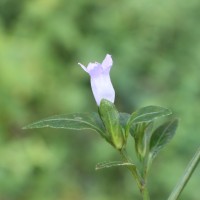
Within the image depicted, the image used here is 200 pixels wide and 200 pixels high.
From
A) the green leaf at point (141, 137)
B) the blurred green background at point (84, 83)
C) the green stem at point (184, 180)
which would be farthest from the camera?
the blurred green background at point (84, 83)

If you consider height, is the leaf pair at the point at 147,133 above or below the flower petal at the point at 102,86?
below

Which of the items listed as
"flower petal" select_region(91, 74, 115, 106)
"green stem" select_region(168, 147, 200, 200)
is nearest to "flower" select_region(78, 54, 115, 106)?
"flower petal" select_region(91, 74, 115, 106)

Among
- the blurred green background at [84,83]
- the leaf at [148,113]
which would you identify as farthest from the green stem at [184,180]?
the blurred green background at [84,83]

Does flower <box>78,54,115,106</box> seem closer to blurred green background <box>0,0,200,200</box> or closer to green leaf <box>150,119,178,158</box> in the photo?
green leaf <box>150,119,178,158</box>

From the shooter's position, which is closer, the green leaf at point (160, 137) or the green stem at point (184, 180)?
the green stem at point (184, 180)

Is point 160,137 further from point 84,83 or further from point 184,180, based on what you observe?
point 84,83

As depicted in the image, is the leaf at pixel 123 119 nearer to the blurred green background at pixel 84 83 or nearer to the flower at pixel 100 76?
the flower at pixel 100 76

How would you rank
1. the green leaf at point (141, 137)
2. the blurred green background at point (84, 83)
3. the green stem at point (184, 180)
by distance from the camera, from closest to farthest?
the green stem at point (184, 180)
the green leaf at point (141, 137)
the blurred green background at point (84, 83)

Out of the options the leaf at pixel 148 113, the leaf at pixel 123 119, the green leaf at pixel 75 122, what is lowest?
the green leaf at pixel 75 122
